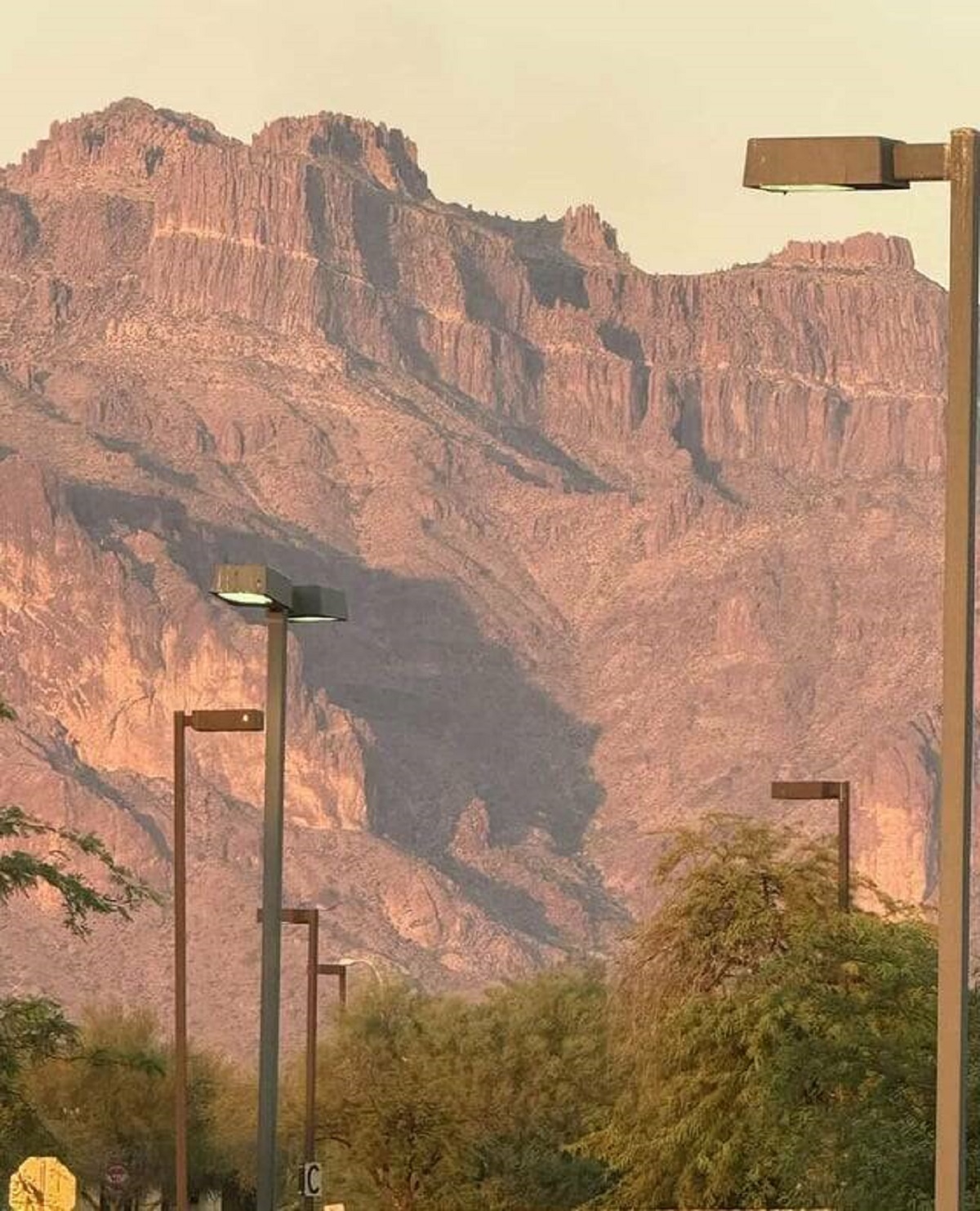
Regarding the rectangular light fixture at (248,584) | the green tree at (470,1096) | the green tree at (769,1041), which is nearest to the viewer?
the rectangular light fixture at (248,584)

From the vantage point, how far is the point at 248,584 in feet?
91.8

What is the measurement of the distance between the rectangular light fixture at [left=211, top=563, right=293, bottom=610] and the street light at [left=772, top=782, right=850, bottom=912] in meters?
17.2

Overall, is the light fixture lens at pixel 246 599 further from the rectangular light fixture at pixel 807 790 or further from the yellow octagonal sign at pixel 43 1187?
the rectangular light fixture at pixel 807 790

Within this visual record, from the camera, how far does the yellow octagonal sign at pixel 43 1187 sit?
34.2m

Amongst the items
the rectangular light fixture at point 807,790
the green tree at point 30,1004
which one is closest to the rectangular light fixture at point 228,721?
the green tree at point 30,1004

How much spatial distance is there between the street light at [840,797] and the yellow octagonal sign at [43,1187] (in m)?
11.8

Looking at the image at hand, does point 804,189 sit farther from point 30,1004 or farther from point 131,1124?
point 131,1124

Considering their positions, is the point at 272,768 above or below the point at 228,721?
below

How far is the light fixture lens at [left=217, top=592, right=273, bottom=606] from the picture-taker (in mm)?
28250

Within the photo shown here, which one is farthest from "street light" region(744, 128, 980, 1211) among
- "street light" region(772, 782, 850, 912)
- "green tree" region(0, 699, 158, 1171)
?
"street light" region(772, 782, 850, 912)

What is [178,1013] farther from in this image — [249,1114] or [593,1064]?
[249,1114]

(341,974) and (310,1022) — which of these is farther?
(341,974)

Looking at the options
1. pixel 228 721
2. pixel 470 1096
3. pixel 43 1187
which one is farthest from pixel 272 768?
pixel 470 1096

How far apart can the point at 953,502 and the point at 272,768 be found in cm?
1191
